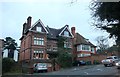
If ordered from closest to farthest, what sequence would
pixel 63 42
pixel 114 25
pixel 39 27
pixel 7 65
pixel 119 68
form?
pixel 114 25 < pixel 119 68 < pixel 7 65 < pixel 39 27 < pixel 63 42

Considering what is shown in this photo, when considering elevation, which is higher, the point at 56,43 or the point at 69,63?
the point at 56,43

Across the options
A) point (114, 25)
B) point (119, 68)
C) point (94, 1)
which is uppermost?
point (94, 1)

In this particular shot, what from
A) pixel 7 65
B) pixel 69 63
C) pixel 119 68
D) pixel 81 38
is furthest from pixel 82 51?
pixel 119 68

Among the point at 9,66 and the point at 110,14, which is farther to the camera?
the point at 9,66

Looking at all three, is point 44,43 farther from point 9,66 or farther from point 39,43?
point 9,66

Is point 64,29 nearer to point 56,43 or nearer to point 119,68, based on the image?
point 56,43

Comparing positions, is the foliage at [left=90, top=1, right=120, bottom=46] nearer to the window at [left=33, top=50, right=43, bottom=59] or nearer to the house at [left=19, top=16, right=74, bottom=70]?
the house at [left=19, top=16, right=74, bottom=70]

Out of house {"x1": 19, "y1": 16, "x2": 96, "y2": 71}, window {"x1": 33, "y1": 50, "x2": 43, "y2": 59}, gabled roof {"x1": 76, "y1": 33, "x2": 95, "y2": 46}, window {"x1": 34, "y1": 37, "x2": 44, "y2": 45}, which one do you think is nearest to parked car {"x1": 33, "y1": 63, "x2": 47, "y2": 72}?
house {"x1": 19, "y1": 16, "x2": 96, "y2": 71}

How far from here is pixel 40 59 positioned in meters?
44.8

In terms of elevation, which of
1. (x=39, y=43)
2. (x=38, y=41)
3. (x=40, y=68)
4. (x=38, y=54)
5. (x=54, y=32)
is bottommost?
(x=40, y=68)

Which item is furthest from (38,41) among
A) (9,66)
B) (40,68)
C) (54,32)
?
(9,66)

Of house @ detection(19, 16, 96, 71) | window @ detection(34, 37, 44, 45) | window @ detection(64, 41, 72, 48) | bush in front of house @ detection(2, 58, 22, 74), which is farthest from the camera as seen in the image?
window @ detection(64, 41, 72, 48)

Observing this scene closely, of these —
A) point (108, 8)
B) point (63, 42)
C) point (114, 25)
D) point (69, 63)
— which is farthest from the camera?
point (63, 42)

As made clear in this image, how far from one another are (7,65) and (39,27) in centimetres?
1289
